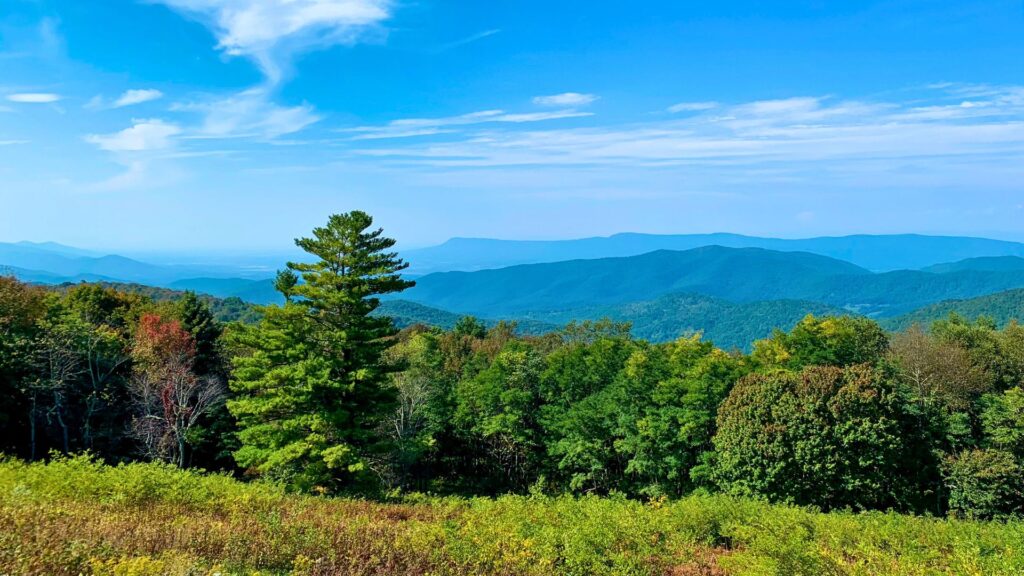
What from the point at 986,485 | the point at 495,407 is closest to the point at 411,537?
the point at 495,407

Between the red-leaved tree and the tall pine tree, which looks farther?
the red-leaved tree

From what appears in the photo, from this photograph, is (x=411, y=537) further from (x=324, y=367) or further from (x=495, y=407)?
(x=495, y=407)

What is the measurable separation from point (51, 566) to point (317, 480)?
13.3m

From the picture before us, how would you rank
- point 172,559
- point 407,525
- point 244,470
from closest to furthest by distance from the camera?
1. point 172,559
2. point 407,525
3. point 244,470

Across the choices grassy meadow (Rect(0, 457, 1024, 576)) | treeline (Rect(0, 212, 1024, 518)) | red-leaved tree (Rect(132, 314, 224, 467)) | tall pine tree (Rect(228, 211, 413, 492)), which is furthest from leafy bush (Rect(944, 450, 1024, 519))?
red-leaved tree (Rect(132, 314, 224, 467))

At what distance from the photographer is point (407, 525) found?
979cm

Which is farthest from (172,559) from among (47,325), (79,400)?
(79,400)

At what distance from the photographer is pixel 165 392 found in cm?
2231

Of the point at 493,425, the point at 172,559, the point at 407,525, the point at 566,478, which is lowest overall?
the point at 566,478

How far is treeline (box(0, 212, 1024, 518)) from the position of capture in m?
18.8

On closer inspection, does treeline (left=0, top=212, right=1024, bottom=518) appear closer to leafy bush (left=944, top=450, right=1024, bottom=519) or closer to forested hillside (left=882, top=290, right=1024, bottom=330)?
leafy bush (left=944, top=450, right=1024, bottom=519)

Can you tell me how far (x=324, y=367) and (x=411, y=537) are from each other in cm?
1101

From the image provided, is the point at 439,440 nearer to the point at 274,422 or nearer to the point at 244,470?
the point at 244,470

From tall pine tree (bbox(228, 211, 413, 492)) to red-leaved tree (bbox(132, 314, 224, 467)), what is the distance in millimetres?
4290
